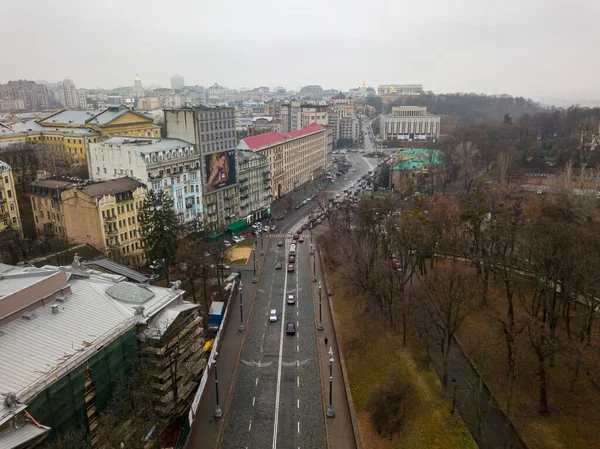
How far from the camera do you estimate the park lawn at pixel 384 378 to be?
32688 mm

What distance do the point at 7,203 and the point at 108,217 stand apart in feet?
51.6

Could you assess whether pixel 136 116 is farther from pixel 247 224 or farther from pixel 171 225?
pixel 171 225

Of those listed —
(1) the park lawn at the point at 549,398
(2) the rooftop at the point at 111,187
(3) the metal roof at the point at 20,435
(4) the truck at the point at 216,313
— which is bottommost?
(4) the truck at the point at 216,313

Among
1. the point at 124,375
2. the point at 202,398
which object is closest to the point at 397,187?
the point at 202,398

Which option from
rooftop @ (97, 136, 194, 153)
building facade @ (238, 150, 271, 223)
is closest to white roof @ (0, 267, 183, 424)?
rooftop @ (97, 136, 194, 153)

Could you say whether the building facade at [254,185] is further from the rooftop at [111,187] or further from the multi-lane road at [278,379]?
the multi-lane road at [278,379]

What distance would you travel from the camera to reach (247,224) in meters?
88.9

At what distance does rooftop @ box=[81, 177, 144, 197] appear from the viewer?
6134 cm

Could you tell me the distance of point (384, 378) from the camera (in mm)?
39156

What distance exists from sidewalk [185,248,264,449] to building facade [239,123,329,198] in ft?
163

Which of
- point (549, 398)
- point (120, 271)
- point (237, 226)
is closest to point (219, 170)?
point (237, 226)

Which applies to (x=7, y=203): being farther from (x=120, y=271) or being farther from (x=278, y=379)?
(x=278, y=379)

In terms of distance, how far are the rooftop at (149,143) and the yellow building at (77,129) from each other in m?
22.6

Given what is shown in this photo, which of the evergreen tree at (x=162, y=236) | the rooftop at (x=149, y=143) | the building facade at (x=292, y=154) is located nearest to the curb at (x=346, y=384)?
the evergreen tree at (x=162, y=236)
